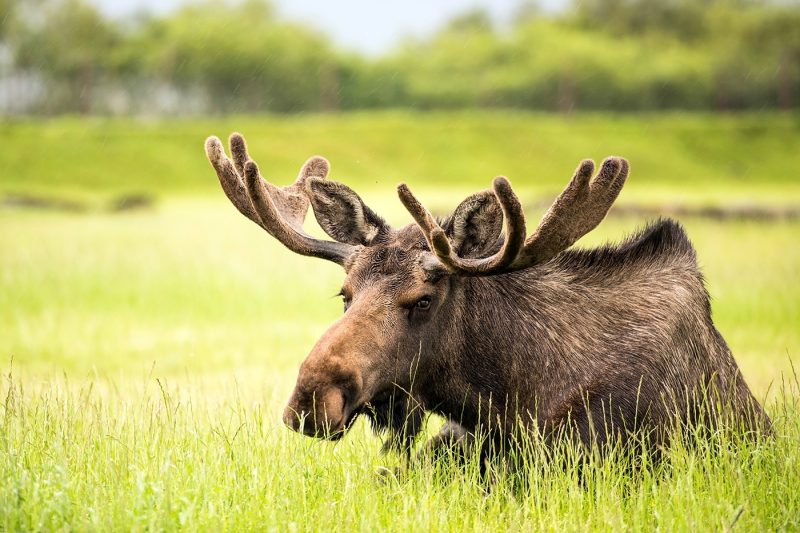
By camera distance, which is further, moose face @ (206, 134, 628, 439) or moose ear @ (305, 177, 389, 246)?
moose ear @ (305, 177, 389, 246)

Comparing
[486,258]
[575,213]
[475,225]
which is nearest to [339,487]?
[486,258]

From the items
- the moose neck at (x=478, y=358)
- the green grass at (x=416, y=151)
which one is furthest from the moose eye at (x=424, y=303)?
the green grass at (x=416, y=151)

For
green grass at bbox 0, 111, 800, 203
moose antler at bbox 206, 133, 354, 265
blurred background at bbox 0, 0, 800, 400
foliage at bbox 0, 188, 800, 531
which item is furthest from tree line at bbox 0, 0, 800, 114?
moose antler at bbox 206, 133, 354, 265

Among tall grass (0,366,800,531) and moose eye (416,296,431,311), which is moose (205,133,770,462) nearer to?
moose eye (416,296,431,311)

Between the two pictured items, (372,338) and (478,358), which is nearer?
(372,338)

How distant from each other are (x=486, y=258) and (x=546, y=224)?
0.38m

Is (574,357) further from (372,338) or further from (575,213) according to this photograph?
(372,338)

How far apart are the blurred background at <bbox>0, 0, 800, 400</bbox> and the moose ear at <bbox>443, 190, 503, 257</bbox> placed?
1.27 meters

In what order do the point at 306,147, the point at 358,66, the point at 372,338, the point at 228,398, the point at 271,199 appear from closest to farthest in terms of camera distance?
the point at 372,338 → the point at 271,199 → the point at 228,398 → the point at 306,147 → the point at 358,66

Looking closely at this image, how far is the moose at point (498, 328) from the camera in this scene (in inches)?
187

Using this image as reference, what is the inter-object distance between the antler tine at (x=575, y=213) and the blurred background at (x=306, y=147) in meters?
1.70

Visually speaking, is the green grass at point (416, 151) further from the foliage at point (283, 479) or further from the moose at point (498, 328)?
the moose at point (498, 328)

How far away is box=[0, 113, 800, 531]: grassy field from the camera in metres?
4.69

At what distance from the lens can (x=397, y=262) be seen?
507 centimetres
